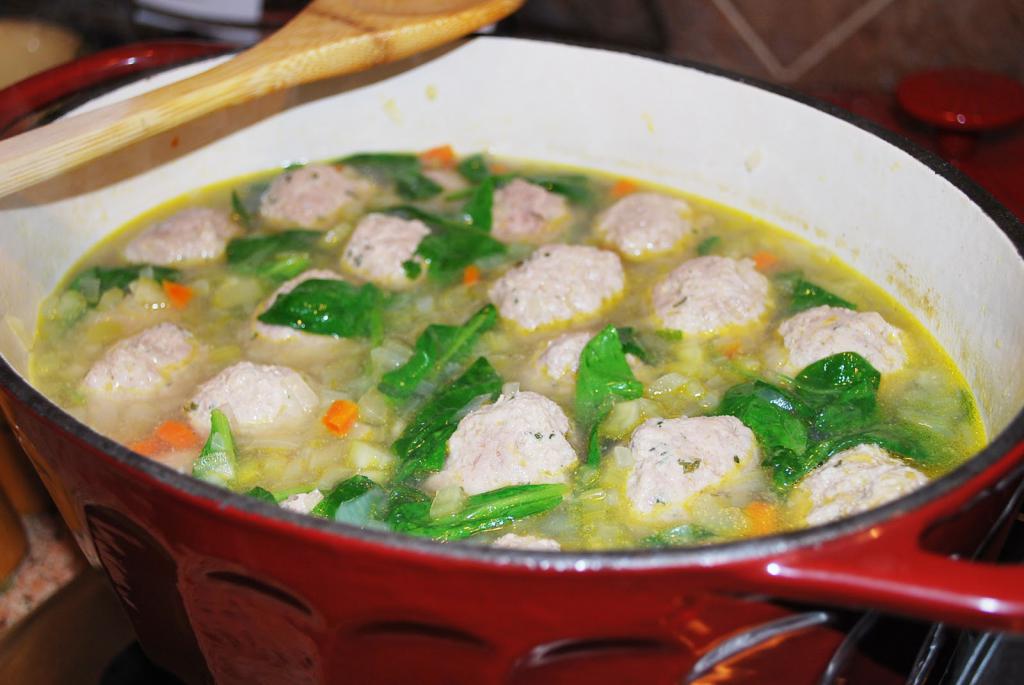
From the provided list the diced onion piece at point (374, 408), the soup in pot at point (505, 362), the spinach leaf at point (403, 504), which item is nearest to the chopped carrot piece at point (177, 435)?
the soup in pot at point (505, 362)

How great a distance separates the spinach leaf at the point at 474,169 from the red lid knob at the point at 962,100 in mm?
1298

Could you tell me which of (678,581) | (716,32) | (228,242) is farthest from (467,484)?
(716,32)

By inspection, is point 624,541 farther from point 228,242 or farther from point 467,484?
point 228,242

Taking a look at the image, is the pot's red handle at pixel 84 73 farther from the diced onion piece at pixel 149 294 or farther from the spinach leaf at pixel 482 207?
the spinach leaf at pixel 482 207

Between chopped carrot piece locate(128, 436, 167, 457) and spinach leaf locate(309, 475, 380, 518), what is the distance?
0.45 meters

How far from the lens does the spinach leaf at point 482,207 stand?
10.5 ft

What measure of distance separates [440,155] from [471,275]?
2.35ft

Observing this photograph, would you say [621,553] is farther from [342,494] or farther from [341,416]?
[341,416]

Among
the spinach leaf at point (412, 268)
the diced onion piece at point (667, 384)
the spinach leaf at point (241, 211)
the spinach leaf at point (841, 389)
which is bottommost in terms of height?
the spinach leaf at point (841, 389)

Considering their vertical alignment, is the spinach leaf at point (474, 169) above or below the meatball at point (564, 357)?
above

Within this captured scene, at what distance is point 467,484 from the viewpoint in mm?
2248

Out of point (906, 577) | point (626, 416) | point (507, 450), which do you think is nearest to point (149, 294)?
point (507, 450)

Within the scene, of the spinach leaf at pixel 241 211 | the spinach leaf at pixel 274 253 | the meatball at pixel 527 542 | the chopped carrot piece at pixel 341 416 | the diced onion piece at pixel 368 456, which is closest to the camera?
the meatball at pixel 527 542

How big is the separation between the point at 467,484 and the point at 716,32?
2.73 m
